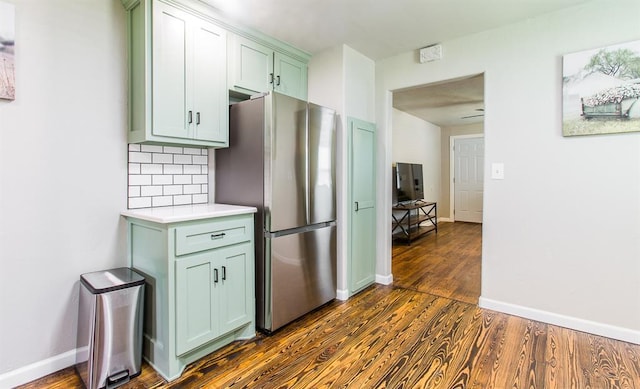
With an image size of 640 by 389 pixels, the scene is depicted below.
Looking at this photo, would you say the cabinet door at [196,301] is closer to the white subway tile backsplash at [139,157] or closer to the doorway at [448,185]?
the white subway tile backsplash at [139,157]

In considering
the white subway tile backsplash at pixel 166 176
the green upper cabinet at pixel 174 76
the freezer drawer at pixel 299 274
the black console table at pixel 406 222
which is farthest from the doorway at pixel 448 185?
the white subway tile backsplash at pixel 166 176

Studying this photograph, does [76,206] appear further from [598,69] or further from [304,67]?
[598,69]

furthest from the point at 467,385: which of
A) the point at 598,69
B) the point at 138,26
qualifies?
the point at 138,26

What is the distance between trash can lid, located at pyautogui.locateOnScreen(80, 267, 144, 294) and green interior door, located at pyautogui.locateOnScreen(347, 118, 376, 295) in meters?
1.77

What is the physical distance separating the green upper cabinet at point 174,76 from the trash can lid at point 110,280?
32.1 inches

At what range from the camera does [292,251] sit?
2.39 metres

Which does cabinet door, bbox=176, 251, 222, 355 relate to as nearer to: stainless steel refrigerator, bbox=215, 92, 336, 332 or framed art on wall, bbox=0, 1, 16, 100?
stainless steel refrigerator, bbox=215, 92, 336, 332

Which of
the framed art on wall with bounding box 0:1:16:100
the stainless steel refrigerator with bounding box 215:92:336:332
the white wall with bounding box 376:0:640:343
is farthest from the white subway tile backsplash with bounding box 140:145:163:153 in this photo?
the white wall with bounding box 376:0:640:343

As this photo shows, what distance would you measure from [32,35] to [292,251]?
1984mm

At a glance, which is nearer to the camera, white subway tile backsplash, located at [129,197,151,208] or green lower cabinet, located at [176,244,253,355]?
green lower cabinet, located at [176,244,253,355]

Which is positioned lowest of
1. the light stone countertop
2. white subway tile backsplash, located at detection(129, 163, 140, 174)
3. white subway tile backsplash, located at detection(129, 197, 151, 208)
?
the light stone countertop

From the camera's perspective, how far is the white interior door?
721cm

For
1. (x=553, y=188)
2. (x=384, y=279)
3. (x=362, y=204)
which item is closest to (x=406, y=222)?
(x=384, y=279)

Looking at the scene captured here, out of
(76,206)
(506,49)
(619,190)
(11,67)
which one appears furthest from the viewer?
(506,49)
